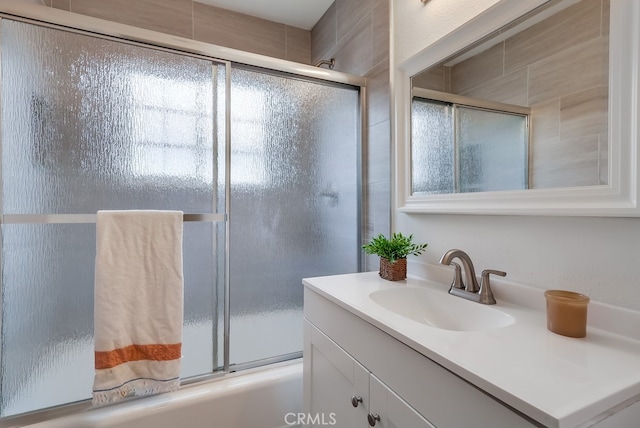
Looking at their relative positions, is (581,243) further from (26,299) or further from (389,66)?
(26,299)

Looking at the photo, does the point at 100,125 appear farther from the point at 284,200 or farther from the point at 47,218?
the point at 284,200

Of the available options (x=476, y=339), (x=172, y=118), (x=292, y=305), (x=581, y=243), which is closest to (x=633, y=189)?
(x=581, y=243)

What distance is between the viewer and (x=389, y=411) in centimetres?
68

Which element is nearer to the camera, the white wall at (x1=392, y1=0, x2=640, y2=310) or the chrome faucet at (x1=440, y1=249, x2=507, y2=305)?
the white wall at (x1=392, y1=0, x2=640, y2=310)

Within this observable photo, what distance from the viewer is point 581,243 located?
0.71 m

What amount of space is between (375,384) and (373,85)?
1369 millimetres

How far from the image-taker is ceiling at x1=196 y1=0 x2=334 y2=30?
71.8 inches

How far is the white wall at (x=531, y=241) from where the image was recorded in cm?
65

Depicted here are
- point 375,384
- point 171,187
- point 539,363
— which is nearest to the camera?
point 539,363

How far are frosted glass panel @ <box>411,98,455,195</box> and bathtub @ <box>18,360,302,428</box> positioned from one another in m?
1.03

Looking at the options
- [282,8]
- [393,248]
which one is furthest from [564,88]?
[282,8]

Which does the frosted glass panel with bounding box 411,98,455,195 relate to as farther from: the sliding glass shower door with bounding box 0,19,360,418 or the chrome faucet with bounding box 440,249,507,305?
the sliding glass shower door with bounding box 0,19,360,418

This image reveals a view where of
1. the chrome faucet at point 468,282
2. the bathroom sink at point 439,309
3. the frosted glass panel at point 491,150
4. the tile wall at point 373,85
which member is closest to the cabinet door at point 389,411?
the bathroom sink at point 439,309

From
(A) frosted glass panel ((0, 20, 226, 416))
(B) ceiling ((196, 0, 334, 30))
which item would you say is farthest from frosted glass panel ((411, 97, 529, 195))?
(B) ceiling ((196, 0, 334, 30))
